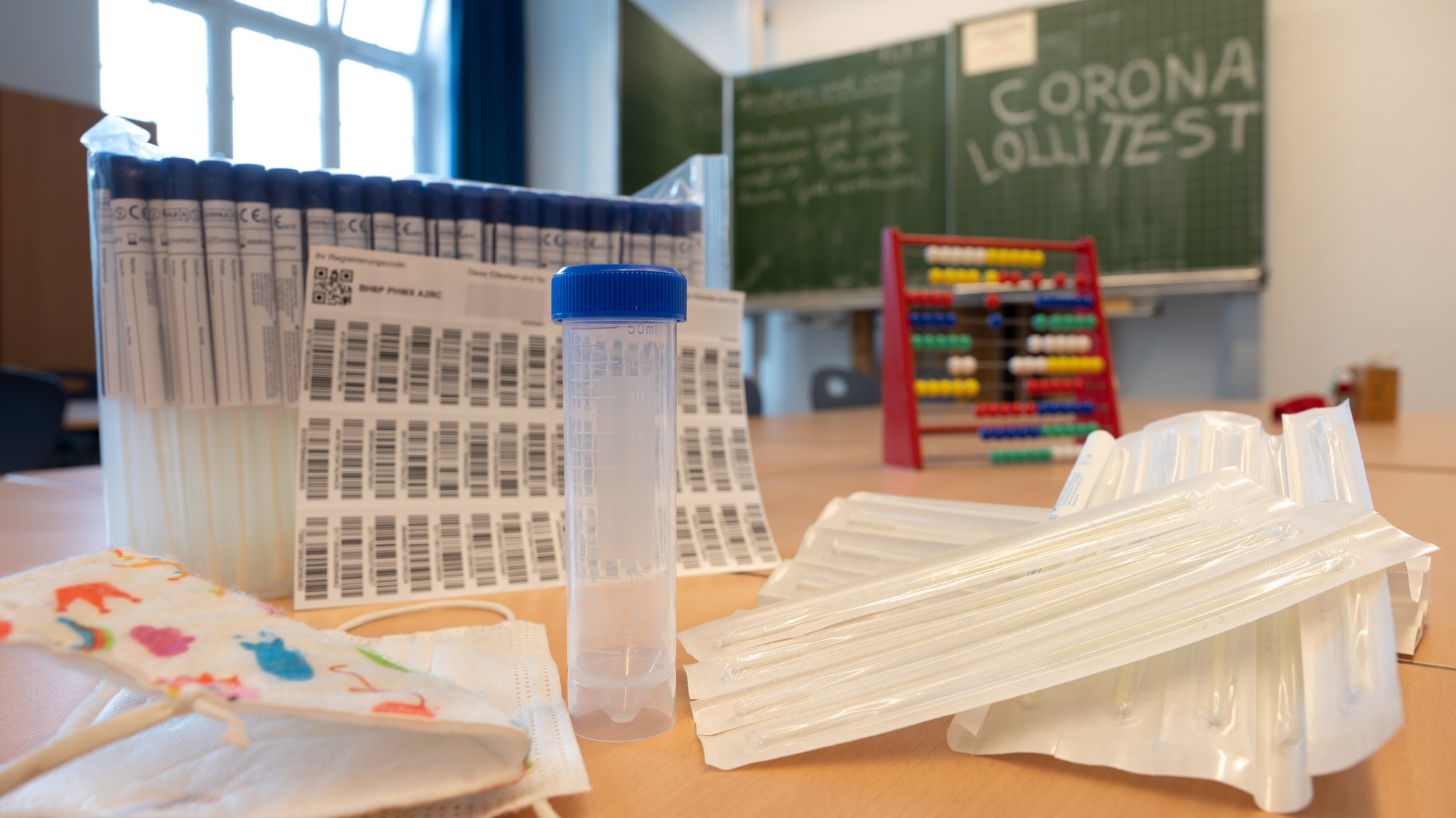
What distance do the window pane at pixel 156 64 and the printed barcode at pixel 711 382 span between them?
3.57 m

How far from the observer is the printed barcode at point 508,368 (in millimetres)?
709

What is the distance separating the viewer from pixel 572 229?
744 mm

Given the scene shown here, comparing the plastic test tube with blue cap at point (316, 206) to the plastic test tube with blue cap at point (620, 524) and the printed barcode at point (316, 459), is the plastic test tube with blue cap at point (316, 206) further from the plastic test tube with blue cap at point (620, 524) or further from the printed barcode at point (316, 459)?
the plastic test tube with blue cap at point (620, 524)

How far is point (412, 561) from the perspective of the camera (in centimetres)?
64

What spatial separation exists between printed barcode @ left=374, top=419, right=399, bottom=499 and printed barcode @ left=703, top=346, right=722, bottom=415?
0.29 m

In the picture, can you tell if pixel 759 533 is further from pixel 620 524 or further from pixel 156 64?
pixel 156 64

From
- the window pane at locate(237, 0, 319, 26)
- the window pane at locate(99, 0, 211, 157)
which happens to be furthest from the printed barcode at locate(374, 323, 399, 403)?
the window pane at locate(237, 0, 319, 26)

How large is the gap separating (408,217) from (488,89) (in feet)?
13.2

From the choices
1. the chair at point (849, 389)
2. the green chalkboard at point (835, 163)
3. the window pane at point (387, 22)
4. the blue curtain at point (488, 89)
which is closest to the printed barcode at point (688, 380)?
the chair at point (849, 389)

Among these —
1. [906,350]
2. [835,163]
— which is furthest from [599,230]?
[835,163]

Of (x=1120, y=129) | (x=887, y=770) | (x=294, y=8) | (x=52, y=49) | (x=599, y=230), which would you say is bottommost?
(x=887, y=770)

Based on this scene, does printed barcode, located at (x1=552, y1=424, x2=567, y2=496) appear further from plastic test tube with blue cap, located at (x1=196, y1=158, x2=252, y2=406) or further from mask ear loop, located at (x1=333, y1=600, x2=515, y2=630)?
plastic test tube with blue cap, located at (x1=196, y1=158, x2=252, y2=406)

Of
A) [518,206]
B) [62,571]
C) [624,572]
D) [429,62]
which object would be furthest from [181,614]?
[429,62]

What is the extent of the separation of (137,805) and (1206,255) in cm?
368
